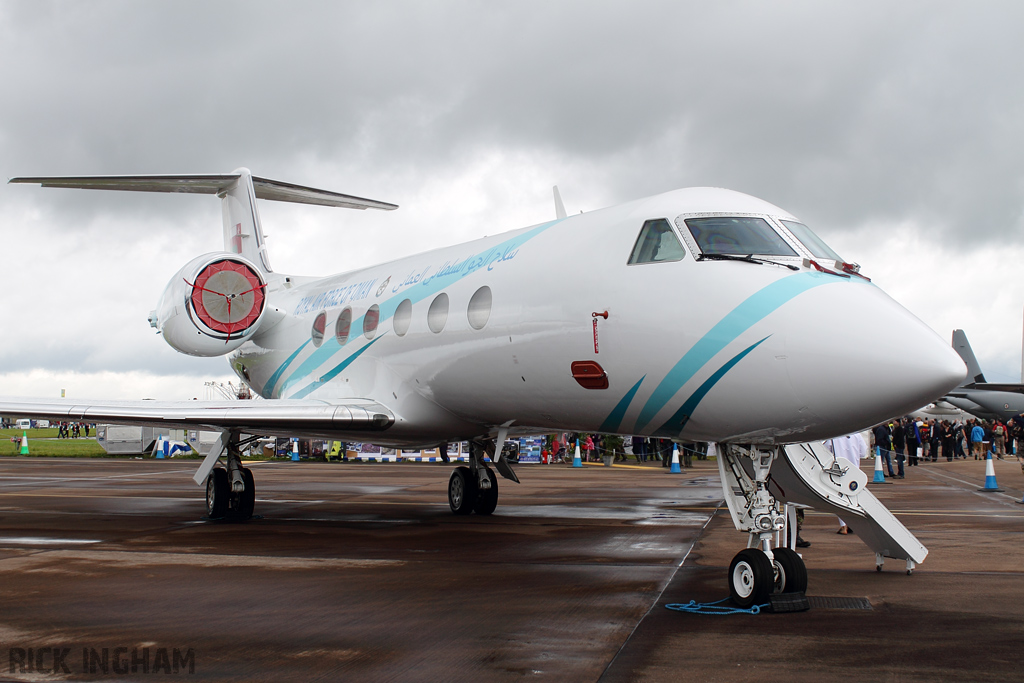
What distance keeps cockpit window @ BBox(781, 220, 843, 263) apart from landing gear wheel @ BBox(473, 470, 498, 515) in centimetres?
728

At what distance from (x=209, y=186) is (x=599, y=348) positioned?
12506mm

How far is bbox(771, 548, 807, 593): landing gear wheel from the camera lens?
6602 millimetres

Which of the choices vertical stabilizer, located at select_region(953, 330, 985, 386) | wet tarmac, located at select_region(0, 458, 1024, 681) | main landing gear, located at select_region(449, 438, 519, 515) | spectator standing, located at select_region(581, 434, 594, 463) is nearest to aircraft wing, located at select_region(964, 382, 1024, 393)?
vertical stabilizer, located at select_region(953, 330, 985, 386)

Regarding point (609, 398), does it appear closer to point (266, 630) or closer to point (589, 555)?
point (589, 555)

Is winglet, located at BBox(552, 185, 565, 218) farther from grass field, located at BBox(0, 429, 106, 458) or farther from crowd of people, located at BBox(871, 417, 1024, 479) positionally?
grass field, located at BBox(0, 429, 106, 458)

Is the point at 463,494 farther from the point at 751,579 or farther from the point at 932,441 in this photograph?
the point at 932,441

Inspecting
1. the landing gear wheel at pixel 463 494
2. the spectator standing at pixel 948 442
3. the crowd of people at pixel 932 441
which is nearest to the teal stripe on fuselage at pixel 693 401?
the landing gear wheel at pixel 463 494

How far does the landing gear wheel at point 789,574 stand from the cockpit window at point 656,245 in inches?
99.1

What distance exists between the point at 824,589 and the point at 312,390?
330 inches

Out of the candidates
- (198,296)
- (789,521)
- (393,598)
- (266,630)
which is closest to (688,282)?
(789,521)

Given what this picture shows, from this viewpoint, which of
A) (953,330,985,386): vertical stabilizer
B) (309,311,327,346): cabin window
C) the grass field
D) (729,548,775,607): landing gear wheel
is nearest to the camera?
(729,548,775,607): landing gear wheel

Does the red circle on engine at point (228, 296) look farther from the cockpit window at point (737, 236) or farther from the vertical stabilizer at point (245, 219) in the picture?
the cockpit window at point (737, 236)

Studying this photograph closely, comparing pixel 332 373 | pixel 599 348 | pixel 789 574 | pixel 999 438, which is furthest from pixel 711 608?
pixel 999 438

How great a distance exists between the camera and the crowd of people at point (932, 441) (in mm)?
27672
